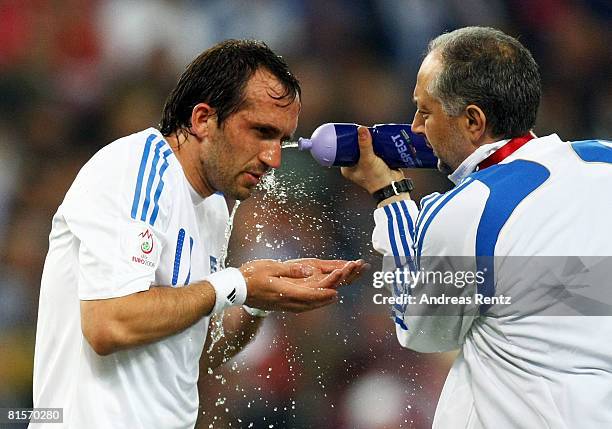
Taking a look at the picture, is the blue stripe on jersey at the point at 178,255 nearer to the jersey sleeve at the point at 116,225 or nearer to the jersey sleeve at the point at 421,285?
the jersey sleeve at the point at 116,225

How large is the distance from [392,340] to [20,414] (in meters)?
1.52

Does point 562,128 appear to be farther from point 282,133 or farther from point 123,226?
point 123,226

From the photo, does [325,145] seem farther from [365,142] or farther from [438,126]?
[438,126]

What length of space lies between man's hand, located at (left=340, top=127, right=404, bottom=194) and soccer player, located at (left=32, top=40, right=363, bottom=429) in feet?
1.09

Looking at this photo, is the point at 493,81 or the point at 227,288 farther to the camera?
the point at 493,81

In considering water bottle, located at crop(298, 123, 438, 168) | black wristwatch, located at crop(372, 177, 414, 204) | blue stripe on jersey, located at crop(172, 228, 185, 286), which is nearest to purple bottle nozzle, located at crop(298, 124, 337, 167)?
water bottle, located at crop(298, 123, 438, 168)

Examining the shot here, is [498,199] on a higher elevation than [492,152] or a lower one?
lower

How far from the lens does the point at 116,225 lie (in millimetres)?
1839

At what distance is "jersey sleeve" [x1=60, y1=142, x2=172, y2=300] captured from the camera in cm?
181

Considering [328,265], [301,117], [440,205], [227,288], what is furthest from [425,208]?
[301,117]

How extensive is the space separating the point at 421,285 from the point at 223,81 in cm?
75

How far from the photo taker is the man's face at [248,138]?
2170mm

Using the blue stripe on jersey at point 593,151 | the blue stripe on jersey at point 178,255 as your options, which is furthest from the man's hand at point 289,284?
the blue stripe on jersey at point 593,151

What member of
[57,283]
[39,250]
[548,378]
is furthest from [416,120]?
[39,250]
